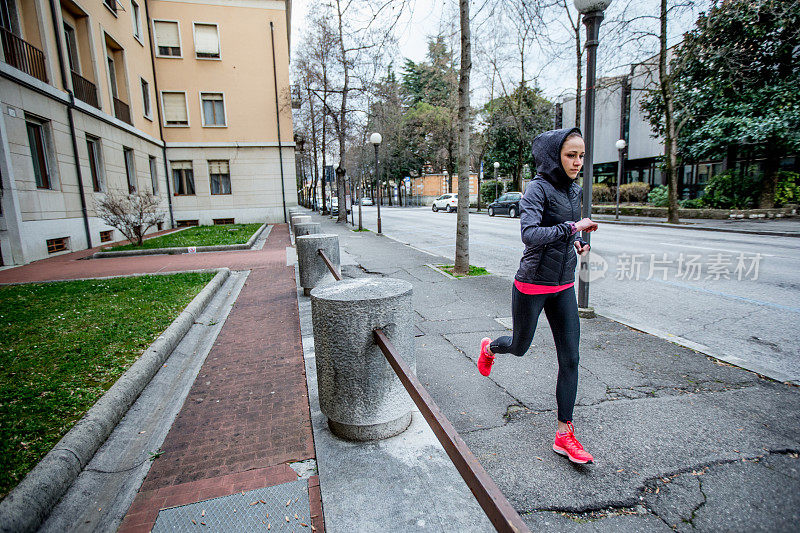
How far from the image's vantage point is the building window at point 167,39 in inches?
888

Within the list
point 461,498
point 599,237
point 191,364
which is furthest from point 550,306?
point 599,237

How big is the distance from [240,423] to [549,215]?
271 centimetres

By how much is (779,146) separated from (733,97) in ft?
10.6

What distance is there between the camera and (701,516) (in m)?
2.24

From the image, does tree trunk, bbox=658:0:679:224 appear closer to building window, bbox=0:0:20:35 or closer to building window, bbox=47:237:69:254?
building window, bbox=0:0:20:35

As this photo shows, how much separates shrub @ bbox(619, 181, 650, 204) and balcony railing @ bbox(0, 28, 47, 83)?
33.8 metres

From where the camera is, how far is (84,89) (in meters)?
14.7

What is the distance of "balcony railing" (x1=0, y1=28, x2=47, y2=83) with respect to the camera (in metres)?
11.0

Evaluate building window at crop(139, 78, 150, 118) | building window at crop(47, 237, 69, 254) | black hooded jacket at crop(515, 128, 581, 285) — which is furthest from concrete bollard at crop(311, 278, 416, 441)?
building window at crop(139, 78, 150, 118)

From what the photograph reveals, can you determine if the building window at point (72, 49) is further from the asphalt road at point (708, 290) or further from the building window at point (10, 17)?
the asphalt road at point (708, 290)

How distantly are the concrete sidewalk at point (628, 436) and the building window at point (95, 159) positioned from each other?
15.3 m

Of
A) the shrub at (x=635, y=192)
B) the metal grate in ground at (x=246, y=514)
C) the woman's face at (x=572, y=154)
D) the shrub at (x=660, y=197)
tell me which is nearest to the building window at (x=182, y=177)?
the metal grate in ground at (x=246, y=514)

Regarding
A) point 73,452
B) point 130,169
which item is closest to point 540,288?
point 73,452
